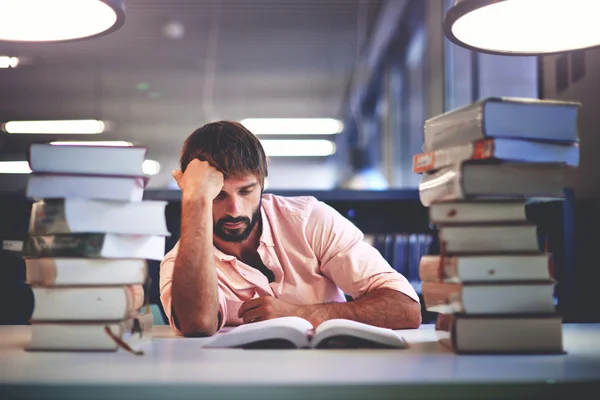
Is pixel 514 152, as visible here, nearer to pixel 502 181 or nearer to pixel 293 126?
pixel 502 181

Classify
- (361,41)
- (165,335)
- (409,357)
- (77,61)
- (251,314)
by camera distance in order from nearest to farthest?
(409,357), (165,335), (251,314), (361,41), (77,61)

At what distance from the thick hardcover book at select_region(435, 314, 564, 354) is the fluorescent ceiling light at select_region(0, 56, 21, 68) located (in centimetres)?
599

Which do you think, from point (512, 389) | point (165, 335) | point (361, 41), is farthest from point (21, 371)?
point (361, 41)

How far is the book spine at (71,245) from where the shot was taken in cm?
100

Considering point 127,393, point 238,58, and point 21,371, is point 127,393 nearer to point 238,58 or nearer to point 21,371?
point 21,371

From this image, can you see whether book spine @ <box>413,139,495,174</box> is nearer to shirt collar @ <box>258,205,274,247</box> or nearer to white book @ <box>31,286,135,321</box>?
white book @ <box>31,286,135,321</box>

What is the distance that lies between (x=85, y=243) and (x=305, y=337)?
0.41 metres

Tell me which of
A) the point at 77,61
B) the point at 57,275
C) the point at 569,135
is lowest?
the point at 57,275

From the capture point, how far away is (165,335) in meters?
1.33

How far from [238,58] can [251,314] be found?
19.2 feet

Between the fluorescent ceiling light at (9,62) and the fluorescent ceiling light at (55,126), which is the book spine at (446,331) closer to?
the fluorescent ceiling light at (9,62)

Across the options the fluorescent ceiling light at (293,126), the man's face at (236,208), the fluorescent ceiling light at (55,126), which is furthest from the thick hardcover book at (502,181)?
the fluorescent ceiling light at (55,126)

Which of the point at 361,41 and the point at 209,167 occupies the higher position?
the point at 361,41

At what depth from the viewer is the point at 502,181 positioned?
99 cm
